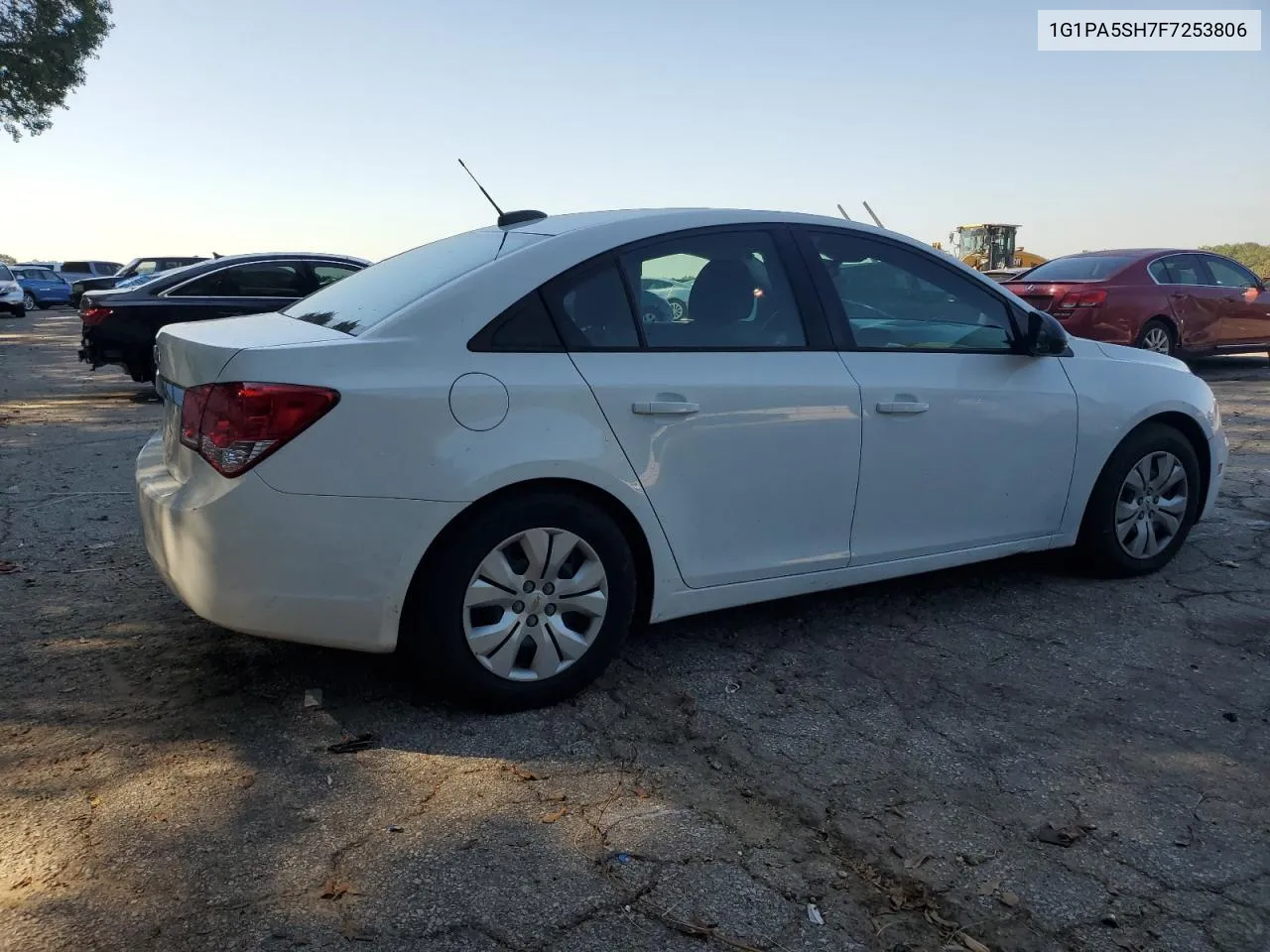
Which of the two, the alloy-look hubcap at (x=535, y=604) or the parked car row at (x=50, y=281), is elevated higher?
the parked car row at (x=50, y=281)

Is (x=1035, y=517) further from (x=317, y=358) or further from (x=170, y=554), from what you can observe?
(x=170, y=554)

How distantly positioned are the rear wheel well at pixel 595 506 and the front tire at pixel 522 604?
12 mm

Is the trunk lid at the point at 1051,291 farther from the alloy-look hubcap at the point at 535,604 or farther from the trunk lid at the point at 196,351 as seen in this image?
the trunk lid at the point at 196,351

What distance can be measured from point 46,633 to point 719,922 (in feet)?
9.36

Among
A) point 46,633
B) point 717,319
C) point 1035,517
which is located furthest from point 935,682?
point 46,633

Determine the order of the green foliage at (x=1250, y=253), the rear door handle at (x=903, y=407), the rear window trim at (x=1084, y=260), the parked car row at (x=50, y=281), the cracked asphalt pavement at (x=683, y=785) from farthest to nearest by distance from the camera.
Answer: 1. the green foliage at (x=1250, y=253)
2. the parked car row at (x=50, y=281)
3. the rear window trim at (x=1084, y=260)
4. the rear door handle at (x=903, y=407)
5. the cracked asphalt pavement at (x=683, y=785)

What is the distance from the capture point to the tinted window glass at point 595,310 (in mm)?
3375

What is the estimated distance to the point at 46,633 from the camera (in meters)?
3.91

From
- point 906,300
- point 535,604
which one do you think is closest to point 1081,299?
point 906,300

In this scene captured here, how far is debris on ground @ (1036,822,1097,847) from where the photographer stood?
2.66 m

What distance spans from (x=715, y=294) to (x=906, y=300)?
0.83 meters

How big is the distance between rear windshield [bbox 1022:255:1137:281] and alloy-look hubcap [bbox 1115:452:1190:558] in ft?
25.3

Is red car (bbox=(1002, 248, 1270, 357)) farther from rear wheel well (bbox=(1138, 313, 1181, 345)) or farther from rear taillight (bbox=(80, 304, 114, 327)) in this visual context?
rear taillight (bbox=(80, 304, 114, 327))

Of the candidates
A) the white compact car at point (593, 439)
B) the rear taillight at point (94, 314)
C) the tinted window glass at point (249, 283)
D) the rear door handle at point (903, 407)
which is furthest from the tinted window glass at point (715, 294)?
the rear taillight at point (94, 314)
